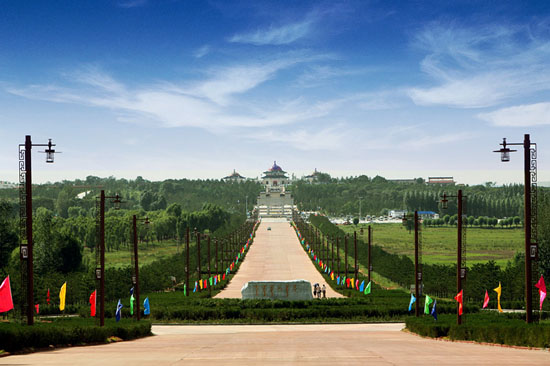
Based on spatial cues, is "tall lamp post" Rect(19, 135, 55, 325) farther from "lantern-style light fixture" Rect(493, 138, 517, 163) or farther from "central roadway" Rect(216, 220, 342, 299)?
"central roadway" Rect(216, 220, 342, 299)

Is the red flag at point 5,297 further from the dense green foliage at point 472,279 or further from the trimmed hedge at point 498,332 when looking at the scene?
the dense green foliage at point 472,279

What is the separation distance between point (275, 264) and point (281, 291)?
37.9 meters

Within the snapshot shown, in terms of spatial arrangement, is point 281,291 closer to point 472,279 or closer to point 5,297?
point 472,279

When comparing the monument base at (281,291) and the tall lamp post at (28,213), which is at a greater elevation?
the tall lamp post at (28,213)

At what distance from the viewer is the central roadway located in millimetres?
71425

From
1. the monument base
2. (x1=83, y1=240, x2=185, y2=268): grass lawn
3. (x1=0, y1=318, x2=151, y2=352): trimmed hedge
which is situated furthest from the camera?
(x1=83, y1=240, x2=185, y2=268): grass lawn

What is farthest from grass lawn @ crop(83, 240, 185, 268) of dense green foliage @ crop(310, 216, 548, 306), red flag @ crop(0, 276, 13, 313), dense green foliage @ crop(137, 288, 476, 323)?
red flag @ crop(0, 276, 13, 313)

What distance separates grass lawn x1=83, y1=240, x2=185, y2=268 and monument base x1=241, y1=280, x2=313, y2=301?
37.0m

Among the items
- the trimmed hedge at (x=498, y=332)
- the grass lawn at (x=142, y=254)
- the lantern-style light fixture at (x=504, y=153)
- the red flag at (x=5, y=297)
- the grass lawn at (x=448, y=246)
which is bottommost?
the grass lawn at (x=142, y=254)

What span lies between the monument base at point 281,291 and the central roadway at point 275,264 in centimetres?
664

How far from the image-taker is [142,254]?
108375 millimetres

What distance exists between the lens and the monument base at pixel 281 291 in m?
52.9

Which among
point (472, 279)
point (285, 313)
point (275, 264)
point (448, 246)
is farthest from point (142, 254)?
point (285, 313)

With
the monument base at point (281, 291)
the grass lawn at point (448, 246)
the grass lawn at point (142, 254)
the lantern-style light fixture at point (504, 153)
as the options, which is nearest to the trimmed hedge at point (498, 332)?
the lantern-style light fixture at point (504, 153)
